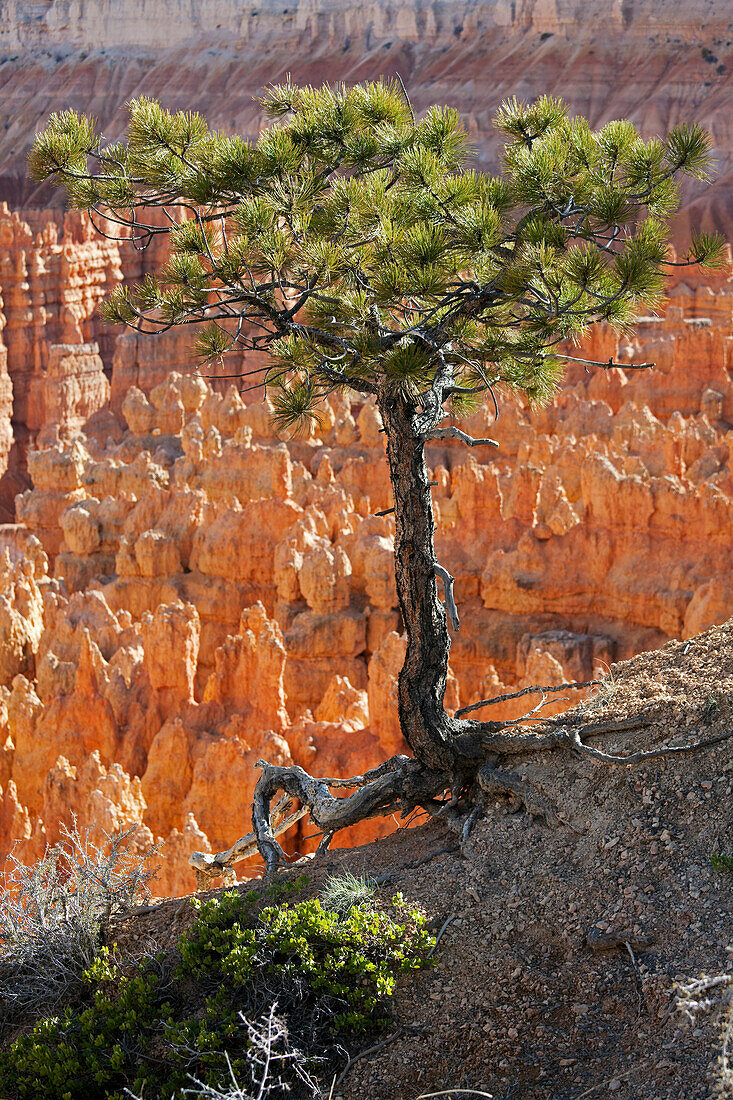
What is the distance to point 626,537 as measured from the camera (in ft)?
37.8

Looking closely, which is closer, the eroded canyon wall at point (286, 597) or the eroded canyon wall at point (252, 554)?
the eroded canyon wall at point (286, 597)

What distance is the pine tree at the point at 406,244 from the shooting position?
4078 millimetres

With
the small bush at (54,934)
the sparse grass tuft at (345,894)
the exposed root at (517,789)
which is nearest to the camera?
the sparse grass tuft at (345,894)

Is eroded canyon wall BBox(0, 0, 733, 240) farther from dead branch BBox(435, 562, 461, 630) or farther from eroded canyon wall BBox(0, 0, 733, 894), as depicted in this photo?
dead branch BBox(435, 562, 461, 630)

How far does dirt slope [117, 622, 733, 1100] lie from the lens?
10.7 feet

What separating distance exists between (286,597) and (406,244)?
8545 mm

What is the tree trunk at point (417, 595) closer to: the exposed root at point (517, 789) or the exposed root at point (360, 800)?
the exposed root at point (360, 800)

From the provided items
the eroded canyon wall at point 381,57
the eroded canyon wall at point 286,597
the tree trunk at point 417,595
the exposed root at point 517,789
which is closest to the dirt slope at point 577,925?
the exposed root at point 517,789

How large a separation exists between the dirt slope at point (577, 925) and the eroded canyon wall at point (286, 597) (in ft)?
10.4

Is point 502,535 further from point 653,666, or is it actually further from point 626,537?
point 653,666

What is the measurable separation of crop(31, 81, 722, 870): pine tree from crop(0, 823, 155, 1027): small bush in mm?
723

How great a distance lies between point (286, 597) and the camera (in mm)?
12367

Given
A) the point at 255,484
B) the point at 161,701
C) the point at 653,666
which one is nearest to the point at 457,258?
the point at 653,666

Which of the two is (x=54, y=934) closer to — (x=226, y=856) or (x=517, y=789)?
(x=226, y=856)
